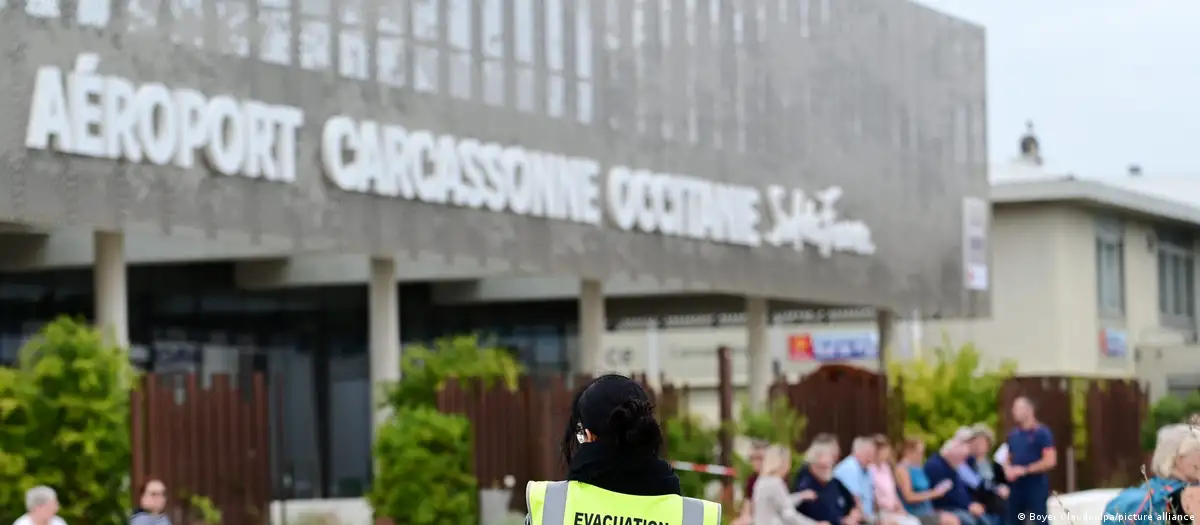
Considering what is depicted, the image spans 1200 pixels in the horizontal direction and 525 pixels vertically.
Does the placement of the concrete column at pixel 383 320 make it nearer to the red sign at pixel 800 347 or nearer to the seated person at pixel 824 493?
the seated person at pixel 824 493

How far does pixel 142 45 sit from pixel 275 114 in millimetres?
2077

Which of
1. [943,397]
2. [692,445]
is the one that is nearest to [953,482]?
[692,445]

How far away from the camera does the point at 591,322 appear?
29.8 metres

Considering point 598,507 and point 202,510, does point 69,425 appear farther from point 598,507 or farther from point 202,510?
point 598,507

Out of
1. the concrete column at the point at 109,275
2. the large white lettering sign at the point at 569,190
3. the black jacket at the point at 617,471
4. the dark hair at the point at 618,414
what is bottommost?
the black jacket at the point at 617,471

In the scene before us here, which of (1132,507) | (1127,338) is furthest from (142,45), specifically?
(1127,338)

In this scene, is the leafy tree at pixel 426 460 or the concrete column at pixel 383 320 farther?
the concrete column at pixel 383 320

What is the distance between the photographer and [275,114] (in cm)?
2258

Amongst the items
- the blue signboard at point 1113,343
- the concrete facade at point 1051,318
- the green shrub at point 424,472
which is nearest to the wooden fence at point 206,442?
the green shrub at point 424,472

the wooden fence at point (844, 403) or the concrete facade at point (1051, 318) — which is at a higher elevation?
the concrete facade at point (1051, 318)

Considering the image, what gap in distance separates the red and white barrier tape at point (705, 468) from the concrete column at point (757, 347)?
12.0 metres

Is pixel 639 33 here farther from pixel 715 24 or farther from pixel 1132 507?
pixel 1132 507

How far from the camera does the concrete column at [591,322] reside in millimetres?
29578

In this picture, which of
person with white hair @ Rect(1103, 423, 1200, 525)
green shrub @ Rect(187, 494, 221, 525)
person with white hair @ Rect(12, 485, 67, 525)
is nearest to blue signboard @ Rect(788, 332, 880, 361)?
green shrub @ Rect(187, 494, 221, 525)
